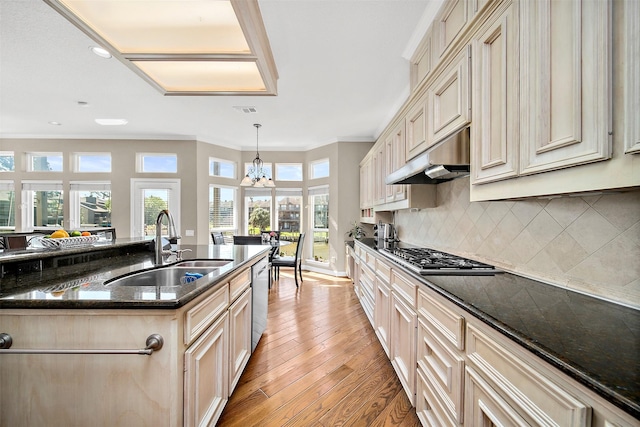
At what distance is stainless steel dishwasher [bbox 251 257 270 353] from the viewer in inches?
90.0

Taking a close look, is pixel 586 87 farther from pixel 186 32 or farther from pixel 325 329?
pixel 325 329

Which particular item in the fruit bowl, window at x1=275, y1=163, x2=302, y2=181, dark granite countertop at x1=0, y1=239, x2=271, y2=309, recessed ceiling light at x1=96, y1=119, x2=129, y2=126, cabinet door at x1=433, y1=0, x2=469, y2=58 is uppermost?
recessed ceiling light at x1=96, y1=119, x2=129, y2=126

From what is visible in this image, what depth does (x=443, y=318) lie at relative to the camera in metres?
1.27

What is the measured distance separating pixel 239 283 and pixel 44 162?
637cm

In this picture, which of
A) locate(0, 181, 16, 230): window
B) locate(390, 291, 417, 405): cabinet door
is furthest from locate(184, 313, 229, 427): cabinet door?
locate(0, 181, 16, 230): window

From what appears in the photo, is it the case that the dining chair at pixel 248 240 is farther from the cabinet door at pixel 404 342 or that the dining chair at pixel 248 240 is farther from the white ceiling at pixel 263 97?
the cabinet door at pixel 404 342

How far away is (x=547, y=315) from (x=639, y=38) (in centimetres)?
86

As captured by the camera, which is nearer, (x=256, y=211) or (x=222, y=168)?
(x=222, y=168)

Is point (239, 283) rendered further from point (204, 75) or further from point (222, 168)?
point (222, 168)

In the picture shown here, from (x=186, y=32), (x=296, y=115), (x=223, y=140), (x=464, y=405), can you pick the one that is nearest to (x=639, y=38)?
(x=464, y=405)

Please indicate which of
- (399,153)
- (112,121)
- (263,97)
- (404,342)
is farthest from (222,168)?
(404,342)

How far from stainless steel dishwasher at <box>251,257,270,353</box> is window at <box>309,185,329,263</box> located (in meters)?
3.25

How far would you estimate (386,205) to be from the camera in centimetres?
344

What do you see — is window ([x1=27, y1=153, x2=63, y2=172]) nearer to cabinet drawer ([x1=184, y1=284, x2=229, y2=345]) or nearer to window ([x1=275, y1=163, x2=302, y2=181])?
window ([x1=275, y1=163, x2=302, y2=181])
